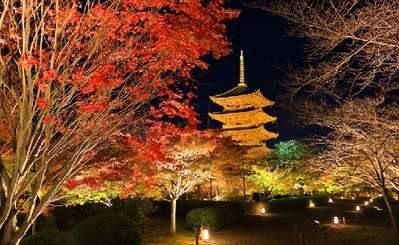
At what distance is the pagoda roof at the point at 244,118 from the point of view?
40.3 meters

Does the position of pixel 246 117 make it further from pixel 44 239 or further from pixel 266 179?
pixel 44 239

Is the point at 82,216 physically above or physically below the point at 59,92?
below

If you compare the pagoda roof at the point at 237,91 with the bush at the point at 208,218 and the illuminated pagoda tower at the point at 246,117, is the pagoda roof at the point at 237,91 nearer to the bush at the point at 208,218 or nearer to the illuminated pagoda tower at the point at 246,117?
the illuminated pagoda tower at the point at 246,117

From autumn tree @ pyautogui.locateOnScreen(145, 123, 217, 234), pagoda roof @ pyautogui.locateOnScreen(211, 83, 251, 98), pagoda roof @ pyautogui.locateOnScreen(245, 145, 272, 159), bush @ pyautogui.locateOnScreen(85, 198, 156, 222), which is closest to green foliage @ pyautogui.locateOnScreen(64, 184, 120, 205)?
bush @ pyautogui.locateOnScreen(85, 198, 156, 222)

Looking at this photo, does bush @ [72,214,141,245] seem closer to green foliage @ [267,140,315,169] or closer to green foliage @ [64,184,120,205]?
green foliage @ [64,184,120,205]

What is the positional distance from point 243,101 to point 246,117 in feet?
6.47

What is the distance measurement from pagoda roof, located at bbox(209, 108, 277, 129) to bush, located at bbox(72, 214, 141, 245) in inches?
1186

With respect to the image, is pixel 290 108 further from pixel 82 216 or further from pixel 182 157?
pixel 82 216

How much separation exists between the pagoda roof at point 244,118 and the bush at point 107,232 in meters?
30.1

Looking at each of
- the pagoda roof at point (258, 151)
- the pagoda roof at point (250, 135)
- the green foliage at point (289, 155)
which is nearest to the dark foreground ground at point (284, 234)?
the green foliage at point (289, 155)

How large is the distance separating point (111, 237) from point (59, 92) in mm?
6790

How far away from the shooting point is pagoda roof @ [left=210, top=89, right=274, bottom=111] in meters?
40.1

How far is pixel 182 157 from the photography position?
16.5m

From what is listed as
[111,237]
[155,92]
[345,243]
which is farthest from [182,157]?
[155,92]
